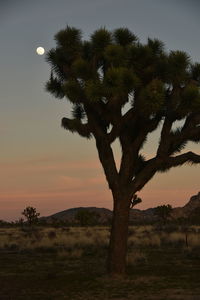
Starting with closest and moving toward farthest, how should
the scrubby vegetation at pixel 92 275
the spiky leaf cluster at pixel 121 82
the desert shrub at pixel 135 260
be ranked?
1. the scrubby vegetation at pixel 92 275
2. the spiky leaf cluster at pixel 121 82
3. the desert shrub at pixel 135 260

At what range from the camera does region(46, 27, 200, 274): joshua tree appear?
42.7 feet

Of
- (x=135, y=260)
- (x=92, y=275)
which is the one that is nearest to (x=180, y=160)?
(x=92, y=275)

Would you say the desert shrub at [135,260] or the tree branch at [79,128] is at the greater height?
the tree branch at [79,128]

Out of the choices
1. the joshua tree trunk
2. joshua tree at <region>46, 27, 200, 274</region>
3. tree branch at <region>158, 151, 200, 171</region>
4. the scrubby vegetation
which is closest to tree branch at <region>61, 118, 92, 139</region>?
joshua tree at <region>46, 27, 200, 274</region>

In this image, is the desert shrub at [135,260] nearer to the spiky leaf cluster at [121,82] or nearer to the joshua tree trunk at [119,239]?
the joshua tree trunk at [119,239]

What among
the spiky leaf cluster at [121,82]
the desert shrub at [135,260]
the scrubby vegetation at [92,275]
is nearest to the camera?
the scrubby vegetation at [92,275]

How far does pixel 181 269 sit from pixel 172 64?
659 cm

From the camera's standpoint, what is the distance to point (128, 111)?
1348 centimetres

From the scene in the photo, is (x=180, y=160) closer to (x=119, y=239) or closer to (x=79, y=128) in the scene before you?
(x=119, y=239)

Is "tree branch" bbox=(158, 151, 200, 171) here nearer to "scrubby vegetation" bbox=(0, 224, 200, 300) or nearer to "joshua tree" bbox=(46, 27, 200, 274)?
"joshua tree" bbox=(46, 27, 200, 274)

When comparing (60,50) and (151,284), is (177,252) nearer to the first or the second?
(151,284)

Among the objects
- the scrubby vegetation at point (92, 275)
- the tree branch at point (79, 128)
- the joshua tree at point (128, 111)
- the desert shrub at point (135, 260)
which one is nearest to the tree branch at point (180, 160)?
the joshua tree at point (128, 111)

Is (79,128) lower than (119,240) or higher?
higher

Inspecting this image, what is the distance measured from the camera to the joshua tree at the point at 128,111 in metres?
13.0
